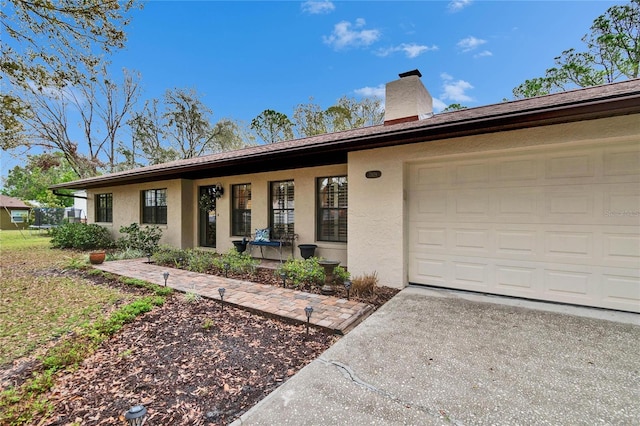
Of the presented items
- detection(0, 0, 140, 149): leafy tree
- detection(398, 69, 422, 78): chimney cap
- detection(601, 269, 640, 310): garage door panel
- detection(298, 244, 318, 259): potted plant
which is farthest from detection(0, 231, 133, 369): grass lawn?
detection(398, 69, 422, 78): chimney cap

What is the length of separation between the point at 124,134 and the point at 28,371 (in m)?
24.4

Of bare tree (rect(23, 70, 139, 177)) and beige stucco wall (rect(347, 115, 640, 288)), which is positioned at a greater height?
bare tree (rect(23, 70, 139, 177))

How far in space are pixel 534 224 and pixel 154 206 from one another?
11.2m

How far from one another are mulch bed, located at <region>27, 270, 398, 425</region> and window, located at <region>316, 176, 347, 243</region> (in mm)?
3299

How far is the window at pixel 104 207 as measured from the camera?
12406mm

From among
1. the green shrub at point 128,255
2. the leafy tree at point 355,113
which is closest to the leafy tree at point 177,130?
the leafy tree at point 355,113

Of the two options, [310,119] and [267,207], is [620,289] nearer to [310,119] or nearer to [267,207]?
[267,207]

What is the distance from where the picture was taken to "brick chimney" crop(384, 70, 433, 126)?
6.27m

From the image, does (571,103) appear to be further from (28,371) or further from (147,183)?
(147,183)

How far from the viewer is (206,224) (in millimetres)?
9391

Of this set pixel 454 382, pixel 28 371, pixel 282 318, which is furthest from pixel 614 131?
pixel 28 371

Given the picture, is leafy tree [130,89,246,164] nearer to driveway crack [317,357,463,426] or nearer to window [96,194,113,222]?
window [96,194,113,222]

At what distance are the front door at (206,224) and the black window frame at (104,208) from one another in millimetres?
5782

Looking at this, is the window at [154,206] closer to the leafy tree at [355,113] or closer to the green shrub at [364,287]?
the green shrub at [364,287]
